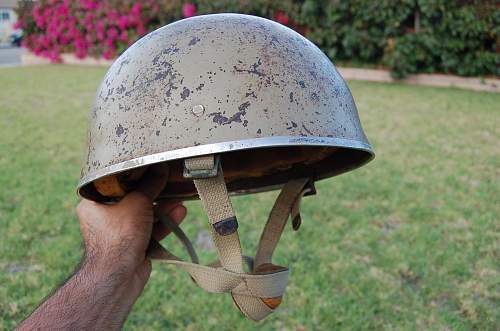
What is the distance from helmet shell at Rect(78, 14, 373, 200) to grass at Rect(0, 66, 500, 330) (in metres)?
1.43

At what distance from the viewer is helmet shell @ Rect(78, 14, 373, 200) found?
1.22m

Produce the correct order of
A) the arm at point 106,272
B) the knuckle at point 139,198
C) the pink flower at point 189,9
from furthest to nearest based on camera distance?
the pink flower at point 189,9 < the knuckle at point 139,198 < the arm at point 106,272

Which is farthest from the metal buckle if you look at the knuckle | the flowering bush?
the flowering bush

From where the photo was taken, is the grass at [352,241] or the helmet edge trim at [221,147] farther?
the grass at [352,241]

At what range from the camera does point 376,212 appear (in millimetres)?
3824

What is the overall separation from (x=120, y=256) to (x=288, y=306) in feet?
4.71

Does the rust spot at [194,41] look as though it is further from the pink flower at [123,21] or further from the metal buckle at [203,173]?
the pink flower at [123,21]

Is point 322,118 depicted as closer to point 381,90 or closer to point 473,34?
point 381,90

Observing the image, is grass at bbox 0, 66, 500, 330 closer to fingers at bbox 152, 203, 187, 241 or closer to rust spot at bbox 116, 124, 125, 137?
fingers at bbox 152, 203, 187, 241

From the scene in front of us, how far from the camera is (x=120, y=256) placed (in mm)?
1489

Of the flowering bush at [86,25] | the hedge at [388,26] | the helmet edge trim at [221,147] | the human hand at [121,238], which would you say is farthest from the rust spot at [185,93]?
the flowering bush at [86,25]

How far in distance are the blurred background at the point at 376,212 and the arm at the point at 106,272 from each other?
113 cm

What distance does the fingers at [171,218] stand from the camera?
1861mm

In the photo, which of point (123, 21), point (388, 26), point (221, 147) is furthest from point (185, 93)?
point (123, 21)
